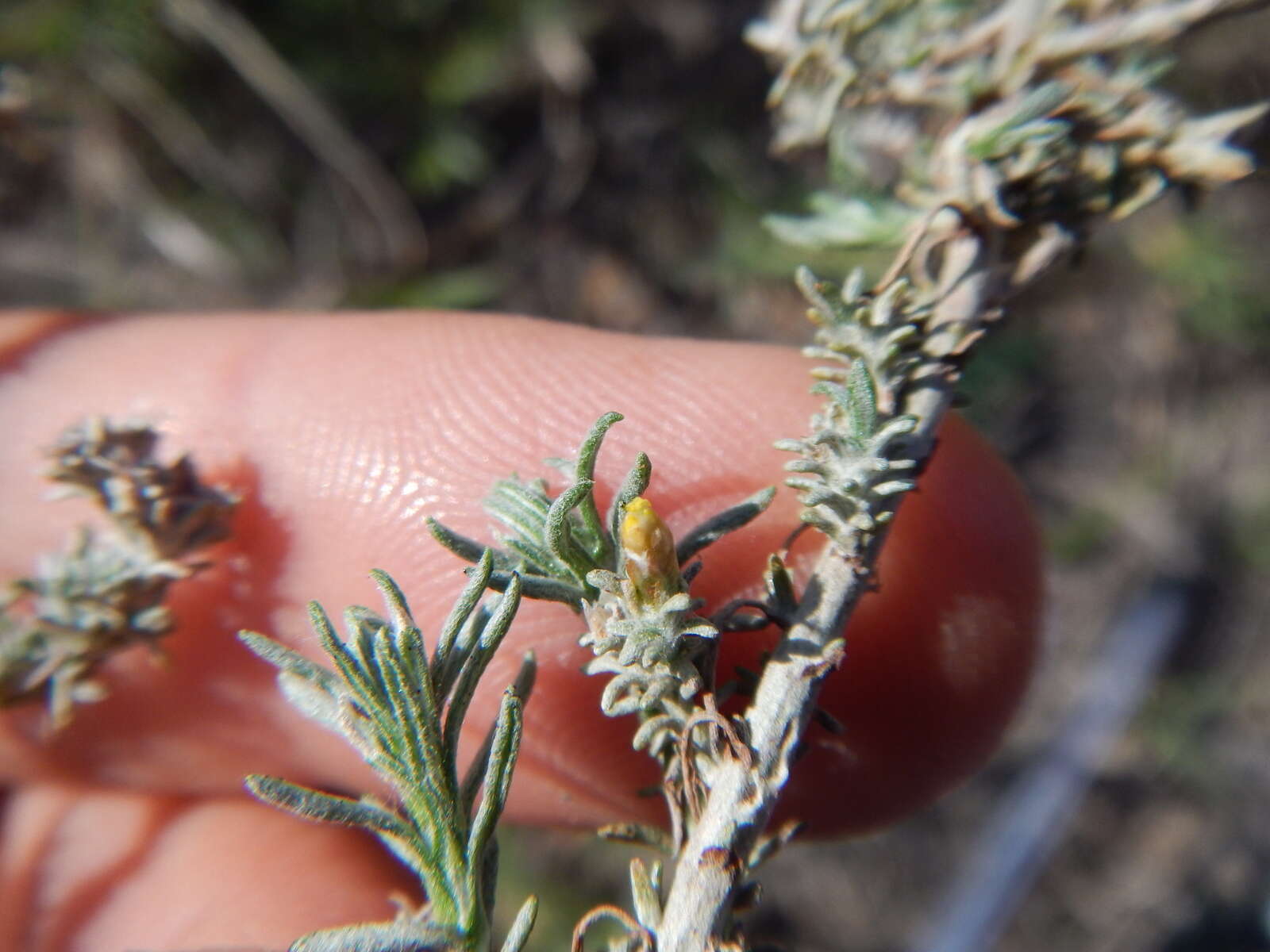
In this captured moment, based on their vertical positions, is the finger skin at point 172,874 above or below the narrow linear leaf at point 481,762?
below

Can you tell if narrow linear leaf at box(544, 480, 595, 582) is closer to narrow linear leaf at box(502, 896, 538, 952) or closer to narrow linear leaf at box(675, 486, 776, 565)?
narrow linear leaf at box(675, 486, 776, 565)

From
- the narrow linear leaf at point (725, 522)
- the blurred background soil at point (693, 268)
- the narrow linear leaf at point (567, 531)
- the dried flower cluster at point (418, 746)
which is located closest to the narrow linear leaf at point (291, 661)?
the dried flower cluster at point (418, 746)

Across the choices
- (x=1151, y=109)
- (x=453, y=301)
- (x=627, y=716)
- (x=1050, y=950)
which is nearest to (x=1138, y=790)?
(x=1050, y=950)

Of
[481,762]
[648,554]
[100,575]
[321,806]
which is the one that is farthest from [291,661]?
[100,575]

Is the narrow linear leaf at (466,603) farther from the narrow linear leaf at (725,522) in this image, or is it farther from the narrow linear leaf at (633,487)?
the narrow linear leaf at (725,522)

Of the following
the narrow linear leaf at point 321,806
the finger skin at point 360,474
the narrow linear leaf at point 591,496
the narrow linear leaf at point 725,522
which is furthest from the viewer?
the finger skin at point 360,474

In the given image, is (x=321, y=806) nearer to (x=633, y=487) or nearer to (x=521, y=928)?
(x=521, y=928)

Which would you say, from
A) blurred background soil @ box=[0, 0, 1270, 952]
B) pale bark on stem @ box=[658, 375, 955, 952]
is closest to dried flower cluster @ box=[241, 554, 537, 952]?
pale bark on stem @ box=[658, 375, 955, 952]

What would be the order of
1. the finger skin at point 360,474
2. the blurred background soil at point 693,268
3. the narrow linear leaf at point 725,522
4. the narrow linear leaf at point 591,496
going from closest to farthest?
the narrow linear leaf at point 591,496 < the narrow linear leaf at point 725,522 < the finger skin at point 360,474 < the blurred background soil at point 693,268
